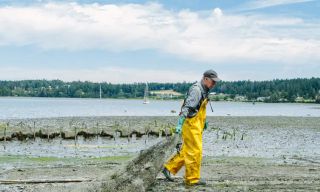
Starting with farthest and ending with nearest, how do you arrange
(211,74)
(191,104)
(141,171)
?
1. (211,74)
2. (191,104)
3. (141,171)

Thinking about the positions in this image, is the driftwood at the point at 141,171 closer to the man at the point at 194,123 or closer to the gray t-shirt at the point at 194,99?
the man at the point at 194,123

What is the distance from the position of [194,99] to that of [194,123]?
1.63 ft

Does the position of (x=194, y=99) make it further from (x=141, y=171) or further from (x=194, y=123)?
(x=141, y=171)

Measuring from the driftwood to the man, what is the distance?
0.29 metres

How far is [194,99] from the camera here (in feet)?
36.5

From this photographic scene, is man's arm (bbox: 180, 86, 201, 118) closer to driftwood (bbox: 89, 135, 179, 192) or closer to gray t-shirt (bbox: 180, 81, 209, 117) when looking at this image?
gray t-shirt (bbox: 180, 81, 209, 117)

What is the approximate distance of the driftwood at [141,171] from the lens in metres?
9.32

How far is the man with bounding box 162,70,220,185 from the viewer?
11.1 metres

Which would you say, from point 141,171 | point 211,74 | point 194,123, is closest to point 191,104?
point 194,123

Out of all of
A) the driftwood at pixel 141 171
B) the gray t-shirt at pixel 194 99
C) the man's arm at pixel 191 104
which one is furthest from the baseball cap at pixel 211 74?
the driftwood at pixel 141 171

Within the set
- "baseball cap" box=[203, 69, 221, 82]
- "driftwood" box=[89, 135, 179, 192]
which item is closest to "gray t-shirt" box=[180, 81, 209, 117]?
"baseball cap" box=[203, 69, 221, 82]

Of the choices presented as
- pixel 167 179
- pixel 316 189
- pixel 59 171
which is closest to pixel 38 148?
pixel 59 171

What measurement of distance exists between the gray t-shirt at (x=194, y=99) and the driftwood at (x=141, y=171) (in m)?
0.58

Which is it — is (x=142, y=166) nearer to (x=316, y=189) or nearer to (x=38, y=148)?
(x=316, y=189)
